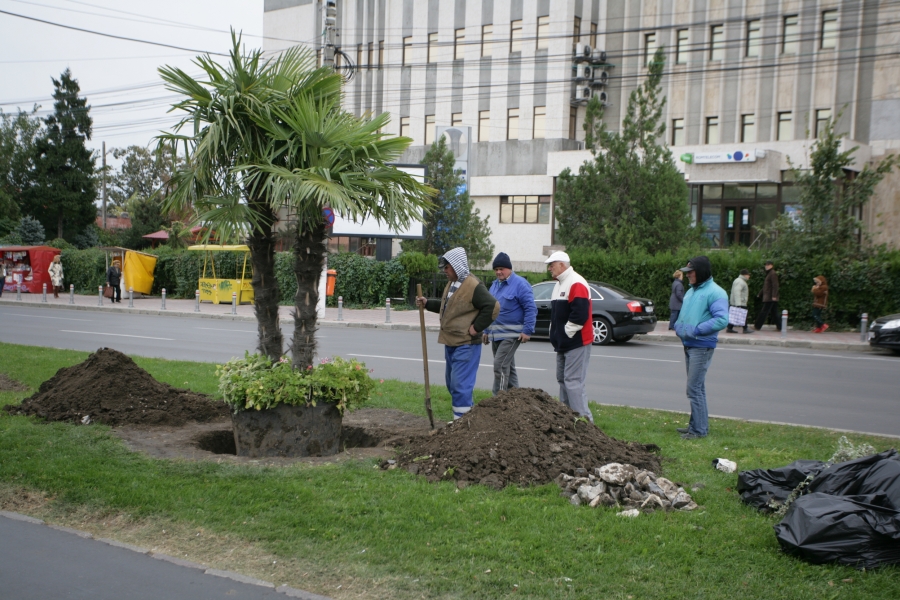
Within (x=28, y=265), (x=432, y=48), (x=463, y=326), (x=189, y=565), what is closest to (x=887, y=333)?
(x=463, y=326)

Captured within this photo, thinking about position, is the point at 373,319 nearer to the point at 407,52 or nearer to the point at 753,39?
the point at 753,39

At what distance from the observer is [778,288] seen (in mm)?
21859

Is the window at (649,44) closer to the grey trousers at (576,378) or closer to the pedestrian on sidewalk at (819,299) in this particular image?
the pedestrian on sidewalk at (819,299)

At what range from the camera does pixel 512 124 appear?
4447cm

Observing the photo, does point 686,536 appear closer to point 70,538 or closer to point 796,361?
point 70,538

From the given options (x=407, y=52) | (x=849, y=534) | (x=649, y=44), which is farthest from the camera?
(x=407, y=52)

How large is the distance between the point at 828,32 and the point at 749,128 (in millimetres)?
Answer: 5495

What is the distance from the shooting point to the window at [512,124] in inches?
1742

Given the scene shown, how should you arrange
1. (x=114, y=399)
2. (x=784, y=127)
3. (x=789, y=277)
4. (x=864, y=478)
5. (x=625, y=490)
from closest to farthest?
1. (x=864, y=478)
2. (x=625, y=490)
3. (x=114, y=399)
4. (x=789, y=277)
5. (x=784, y=127)

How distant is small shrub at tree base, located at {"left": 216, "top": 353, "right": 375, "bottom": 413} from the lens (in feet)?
21.2

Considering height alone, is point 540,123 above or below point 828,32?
below

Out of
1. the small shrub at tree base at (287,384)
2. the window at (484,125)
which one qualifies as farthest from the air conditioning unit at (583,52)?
the small shrub at tree base at (287,384)

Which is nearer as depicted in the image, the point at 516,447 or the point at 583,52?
the point at 516,447

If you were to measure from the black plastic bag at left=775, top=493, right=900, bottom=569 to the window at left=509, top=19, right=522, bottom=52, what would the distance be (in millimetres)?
41683
